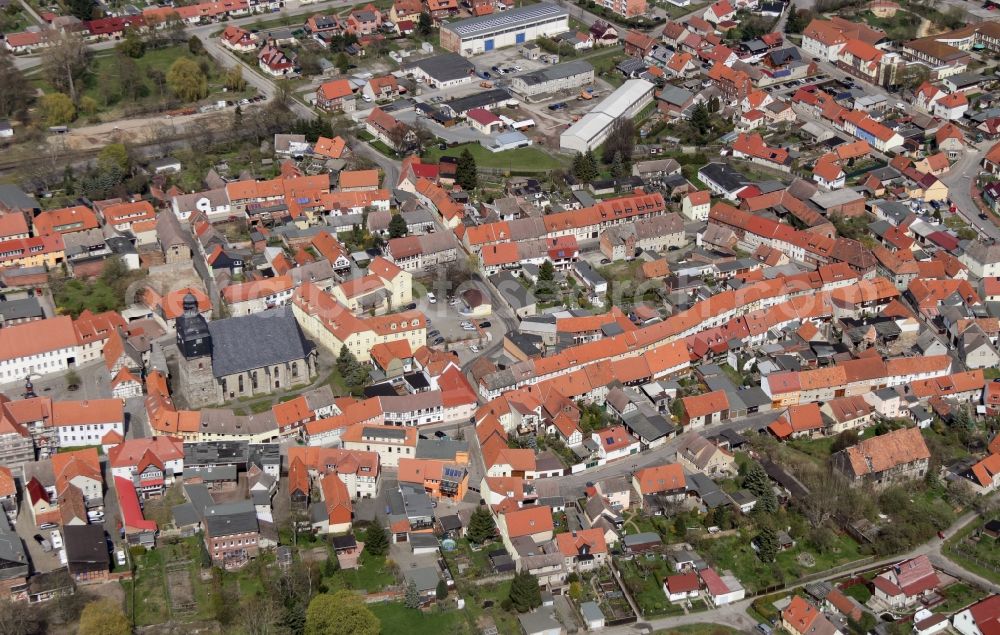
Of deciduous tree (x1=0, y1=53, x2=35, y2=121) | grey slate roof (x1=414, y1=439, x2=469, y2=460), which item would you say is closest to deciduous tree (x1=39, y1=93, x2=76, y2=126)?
deciduous tree (x1=0, y1=53, x2=35, y2=121)

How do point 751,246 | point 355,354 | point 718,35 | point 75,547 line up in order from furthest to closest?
point 718,35 → point 751,246 → point 355,354 → point 75,547

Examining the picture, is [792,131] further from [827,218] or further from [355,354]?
[355,354]

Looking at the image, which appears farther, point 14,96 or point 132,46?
point 132,46

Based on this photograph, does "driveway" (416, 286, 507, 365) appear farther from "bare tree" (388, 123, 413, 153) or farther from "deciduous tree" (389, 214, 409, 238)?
"bare tree" (388, 123, 413, 153)

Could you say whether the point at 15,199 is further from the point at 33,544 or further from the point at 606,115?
the point at 606,115

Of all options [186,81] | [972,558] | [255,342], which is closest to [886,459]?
[972,558]

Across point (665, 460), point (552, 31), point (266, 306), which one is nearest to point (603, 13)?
point (552, 31)
